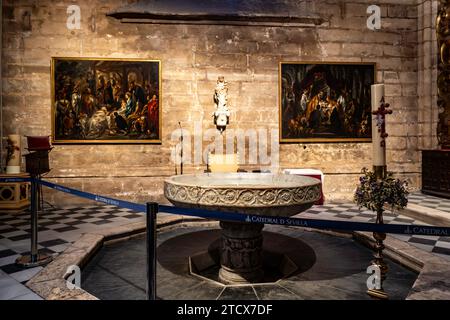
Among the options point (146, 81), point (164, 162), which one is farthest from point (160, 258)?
point (146, 81)

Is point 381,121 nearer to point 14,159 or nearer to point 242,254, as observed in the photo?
point 242,254

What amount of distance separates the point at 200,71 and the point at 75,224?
4345 mm

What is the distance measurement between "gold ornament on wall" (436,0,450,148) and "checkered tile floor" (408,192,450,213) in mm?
1305

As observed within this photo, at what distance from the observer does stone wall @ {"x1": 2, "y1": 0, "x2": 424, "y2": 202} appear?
7.23 meters

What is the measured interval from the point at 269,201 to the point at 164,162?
5.27 metres

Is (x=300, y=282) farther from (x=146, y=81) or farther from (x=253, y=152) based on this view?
(x=146, y=81)

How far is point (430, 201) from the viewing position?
6715mm

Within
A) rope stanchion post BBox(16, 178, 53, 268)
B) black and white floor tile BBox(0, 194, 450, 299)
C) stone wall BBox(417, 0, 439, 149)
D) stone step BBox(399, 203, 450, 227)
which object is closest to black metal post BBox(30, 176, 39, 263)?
rope stanchion post BBox(16, 178, 53, 268)

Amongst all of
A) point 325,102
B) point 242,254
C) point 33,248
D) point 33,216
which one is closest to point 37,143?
point 33,216

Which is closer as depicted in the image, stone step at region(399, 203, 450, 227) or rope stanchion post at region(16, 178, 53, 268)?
rope stanchion post at region(16, 178, 53, 268)

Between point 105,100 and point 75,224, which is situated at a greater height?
point 105,100

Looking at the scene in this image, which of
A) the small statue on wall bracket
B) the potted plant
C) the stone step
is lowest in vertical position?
the stone step

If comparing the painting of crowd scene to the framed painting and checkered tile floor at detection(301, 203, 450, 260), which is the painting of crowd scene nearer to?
checkered tile floor at detection(301, 203, 450, 260)

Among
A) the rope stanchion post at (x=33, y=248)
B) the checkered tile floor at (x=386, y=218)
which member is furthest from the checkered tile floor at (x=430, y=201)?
the rope stanchion post at (x=33, y=248)
